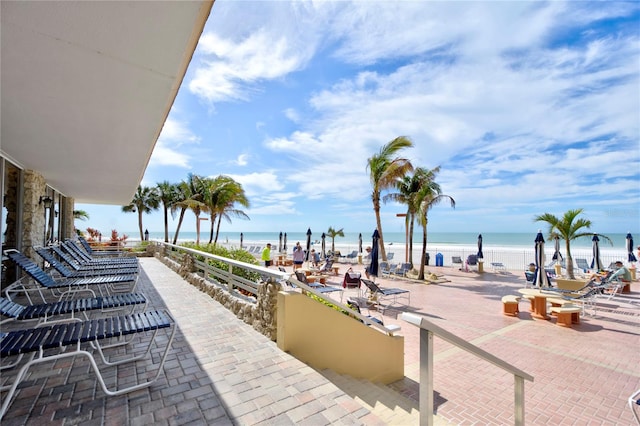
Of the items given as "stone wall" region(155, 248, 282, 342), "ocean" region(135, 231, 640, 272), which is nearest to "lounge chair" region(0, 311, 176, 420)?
"stone wall" region(155, 248, 282, 342)

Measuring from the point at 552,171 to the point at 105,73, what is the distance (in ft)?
132

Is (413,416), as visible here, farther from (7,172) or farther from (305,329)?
(7,172)

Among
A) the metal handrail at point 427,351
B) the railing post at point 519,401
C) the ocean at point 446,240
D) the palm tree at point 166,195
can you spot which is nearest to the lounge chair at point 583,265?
the railing post at point 519,401

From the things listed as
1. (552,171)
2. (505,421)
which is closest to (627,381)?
(505,421)

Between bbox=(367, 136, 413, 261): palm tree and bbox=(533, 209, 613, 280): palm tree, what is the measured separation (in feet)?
21.5

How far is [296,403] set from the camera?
2.43 m

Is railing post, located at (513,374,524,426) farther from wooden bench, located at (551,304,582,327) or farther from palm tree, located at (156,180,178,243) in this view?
palm tree, located at (156,180,178,243)

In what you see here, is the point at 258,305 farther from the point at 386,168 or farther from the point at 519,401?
the point at 386,168

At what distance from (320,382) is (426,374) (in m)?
1.51

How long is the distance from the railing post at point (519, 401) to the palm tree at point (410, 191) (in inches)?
485

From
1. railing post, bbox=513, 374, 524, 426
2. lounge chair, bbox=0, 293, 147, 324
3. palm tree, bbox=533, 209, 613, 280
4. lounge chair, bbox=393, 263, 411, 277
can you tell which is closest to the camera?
railing post, bbox=513, 374, 524, 426

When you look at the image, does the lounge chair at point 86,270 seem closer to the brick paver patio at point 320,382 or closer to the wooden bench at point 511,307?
the brick paver patio at point 320,382

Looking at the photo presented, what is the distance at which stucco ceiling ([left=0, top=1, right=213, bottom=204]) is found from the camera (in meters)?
1.86

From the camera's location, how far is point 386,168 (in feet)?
47.0
